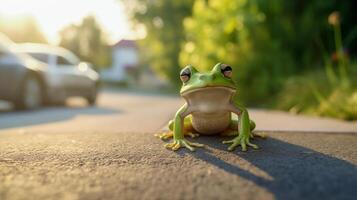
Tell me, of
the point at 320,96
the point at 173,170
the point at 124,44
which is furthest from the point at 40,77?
the point at 124,44

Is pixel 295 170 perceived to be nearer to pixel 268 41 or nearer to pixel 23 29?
Answer: pixel 268 41

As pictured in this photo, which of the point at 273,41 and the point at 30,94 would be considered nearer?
the point at 30,94

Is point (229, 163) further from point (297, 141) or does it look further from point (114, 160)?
point (297, 141)

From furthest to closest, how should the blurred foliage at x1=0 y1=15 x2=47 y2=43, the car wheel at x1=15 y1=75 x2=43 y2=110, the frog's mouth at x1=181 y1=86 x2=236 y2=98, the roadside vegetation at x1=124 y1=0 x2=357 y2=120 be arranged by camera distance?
the blurred foliage at x1=0 y1=15 x2=47 y2=43 → the roadside vegetation at x1=124 y1=0 x2=357 y2=120 → the car wheel at x1=15 y1=75 x2=43 y2=110 → the frog's mouth at x1=181 y1=86 x2=236 y2=98

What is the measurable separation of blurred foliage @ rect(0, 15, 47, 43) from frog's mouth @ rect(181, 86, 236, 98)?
135 feet

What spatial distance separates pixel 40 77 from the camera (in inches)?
370

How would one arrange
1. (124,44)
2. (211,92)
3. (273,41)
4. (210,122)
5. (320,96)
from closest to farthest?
(211,92), (210,122), (320,96), (273,41), (124,44)

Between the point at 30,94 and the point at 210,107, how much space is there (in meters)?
6.63

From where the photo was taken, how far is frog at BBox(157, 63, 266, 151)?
128 inches

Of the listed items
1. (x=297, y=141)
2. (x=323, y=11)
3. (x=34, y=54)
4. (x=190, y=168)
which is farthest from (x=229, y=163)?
(x=34, y=54)

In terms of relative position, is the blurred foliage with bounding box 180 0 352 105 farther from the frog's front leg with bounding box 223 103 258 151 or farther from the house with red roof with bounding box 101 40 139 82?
the house with red roof with bounding box 101 40 139 82

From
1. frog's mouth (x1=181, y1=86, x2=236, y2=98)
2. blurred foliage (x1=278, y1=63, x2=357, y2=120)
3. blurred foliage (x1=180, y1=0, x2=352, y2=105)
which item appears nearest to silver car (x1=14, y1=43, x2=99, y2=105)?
blurred foliage (x1=180, y1=0, x2=352, y2=105)

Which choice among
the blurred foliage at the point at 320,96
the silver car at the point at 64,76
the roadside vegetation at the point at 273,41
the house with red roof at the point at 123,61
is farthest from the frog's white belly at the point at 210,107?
the house with red roof at the point at 123,61

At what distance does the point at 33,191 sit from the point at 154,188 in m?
0.62
